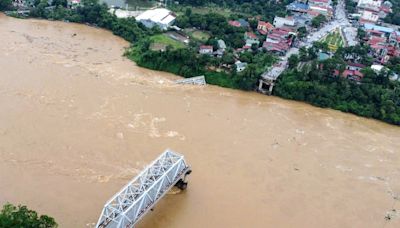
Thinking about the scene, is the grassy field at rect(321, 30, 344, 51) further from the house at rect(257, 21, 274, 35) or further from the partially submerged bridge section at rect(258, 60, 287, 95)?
the partially submerged bridge section at rect(258, 60, 287, 95)

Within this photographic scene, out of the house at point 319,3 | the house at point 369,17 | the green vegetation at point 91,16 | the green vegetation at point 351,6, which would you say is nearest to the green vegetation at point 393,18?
the house at point 369,17

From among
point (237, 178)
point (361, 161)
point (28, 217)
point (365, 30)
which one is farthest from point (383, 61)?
point (28, 217)

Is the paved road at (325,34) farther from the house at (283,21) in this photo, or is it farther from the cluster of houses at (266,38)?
the house at (283,21)

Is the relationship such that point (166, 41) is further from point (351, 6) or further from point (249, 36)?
point (351, 6)

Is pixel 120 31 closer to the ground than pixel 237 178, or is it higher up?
higher up

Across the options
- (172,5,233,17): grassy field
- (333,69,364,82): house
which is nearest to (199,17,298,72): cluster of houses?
(172,5,233,17): grassy field

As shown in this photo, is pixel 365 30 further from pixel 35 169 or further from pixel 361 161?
pixel 35 169
